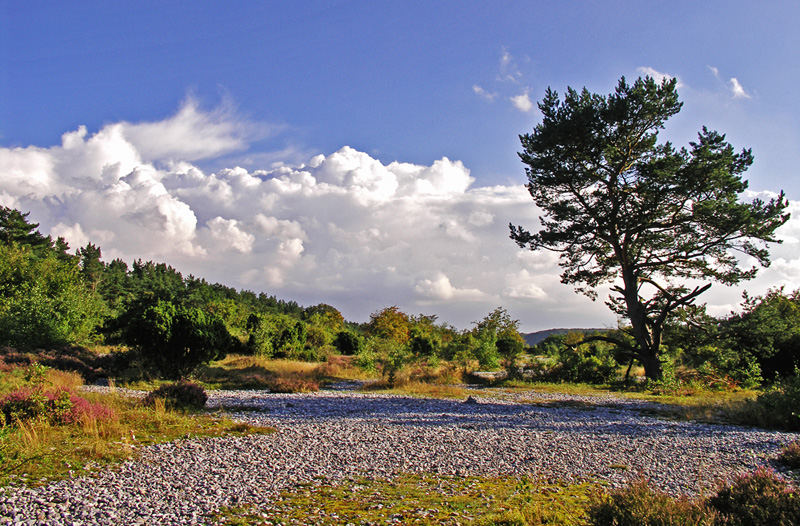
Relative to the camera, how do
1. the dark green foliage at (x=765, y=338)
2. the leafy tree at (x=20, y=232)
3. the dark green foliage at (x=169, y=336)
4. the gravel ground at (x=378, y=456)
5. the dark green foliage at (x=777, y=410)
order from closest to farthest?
the gravel ground at (x=378, y=456) < the dark green foliage at (x=777, y=410) < the dark green foliage at (x=169, y=336) < the dark green foliage at (x=765, y=338) < the leafy tree at (x=20, y=232)

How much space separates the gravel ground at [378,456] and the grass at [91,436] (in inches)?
15.4

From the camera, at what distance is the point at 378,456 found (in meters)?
7.06

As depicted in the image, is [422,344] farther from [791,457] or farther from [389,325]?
[791,457]

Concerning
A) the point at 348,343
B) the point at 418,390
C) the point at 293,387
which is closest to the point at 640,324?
the point at 418,390

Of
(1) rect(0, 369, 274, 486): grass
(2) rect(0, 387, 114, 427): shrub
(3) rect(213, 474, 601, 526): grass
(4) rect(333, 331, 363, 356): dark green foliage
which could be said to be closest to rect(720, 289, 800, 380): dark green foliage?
(3) rect(213, 474, 601, 526): grass

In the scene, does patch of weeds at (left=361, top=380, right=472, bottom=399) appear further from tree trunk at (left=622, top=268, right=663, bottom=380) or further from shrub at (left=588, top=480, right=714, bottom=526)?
shrub at (left=588, top=480, right=714, bottom=526)

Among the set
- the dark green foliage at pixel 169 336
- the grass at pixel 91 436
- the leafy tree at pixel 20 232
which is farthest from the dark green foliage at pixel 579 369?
the leafy tree at pixel 20 232

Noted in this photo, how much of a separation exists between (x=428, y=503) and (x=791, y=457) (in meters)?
6.16

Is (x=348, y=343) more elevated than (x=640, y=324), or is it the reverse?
(x=640, y=324)

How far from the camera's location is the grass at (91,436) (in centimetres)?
549

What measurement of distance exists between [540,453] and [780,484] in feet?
12.5

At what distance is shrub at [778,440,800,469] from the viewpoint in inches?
276

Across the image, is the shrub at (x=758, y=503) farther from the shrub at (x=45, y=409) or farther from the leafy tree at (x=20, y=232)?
the leafy tree at (x=20, y=232)

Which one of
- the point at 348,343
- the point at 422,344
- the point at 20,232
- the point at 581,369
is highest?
the point at 20,232
